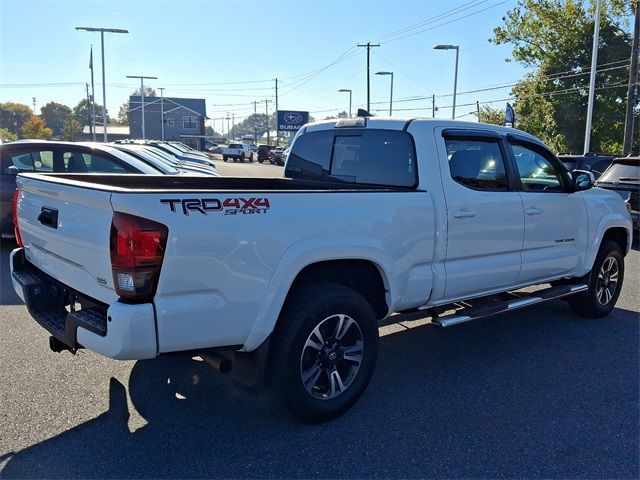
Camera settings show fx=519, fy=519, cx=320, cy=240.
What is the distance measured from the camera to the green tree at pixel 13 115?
3932 inches

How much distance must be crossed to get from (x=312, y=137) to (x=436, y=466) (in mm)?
3078

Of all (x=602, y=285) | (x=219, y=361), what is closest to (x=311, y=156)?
(x=219, y=361)

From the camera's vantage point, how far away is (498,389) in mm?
3924

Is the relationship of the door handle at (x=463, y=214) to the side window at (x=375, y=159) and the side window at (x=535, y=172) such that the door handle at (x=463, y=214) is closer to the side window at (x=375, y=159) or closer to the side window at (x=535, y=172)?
the side window at (x=375, y=159)

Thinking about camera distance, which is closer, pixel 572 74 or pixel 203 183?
pixel 203 183

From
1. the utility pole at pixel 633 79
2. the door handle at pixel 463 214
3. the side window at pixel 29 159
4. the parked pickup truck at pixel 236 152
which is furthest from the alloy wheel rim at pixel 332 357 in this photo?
the parked pickup truck at pixel 236 152

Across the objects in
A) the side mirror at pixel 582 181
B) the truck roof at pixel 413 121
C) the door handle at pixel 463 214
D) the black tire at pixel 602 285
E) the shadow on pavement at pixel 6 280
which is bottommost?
the shadow on pavement at pixel 6 280

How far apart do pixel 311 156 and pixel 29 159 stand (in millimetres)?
5749

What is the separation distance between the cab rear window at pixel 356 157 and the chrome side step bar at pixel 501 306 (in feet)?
3.49

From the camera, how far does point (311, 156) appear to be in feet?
16.1

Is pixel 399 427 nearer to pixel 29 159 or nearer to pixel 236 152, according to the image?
pixel 29 159

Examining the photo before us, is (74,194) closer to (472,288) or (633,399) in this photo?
(472,288)

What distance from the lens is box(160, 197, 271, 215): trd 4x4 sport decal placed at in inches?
103

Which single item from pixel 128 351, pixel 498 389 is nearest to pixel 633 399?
pixel 498 389
